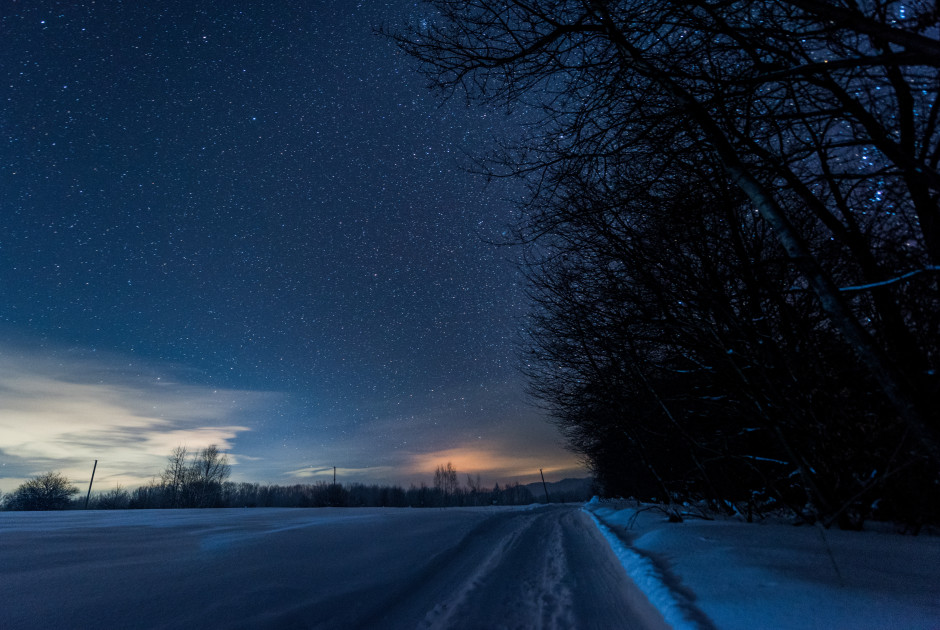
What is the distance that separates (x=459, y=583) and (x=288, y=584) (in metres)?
1.43

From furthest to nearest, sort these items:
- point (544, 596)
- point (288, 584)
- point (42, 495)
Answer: point (42, 495)
point (544, 596)
point (288, 584)

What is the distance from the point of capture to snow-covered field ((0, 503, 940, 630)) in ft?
6.47

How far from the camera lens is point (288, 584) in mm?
2814

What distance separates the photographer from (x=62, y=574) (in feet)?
8.66

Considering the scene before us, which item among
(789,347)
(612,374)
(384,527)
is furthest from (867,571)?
(384,527)

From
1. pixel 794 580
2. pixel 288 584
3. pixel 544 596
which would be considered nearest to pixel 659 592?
pixel 794 580

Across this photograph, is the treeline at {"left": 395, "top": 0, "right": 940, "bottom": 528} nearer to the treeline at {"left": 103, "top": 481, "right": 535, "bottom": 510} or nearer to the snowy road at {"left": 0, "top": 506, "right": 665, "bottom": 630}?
the snowy road at {"left": 0, "top": 506, "right": 665, "bottom": 630}

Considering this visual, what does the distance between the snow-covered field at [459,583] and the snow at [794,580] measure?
0.04 ft

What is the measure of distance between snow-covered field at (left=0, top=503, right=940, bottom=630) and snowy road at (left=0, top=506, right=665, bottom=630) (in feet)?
0.04

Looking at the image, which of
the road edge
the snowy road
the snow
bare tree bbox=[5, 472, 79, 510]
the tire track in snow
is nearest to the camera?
the snow

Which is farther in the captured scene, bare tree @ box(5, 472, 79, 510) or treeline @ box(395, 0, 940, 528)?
bare tree @ box(5, 472, 79, 510)

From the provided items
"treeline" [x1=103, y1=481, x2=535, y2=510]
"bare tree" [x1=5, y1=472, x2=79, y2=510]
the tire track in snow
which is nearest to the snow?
the tire track in snow

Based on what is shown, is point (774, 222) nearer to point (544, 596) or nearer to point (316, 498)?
point (544, 596)

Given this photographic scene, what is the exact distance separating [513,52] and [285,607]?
412 cm
